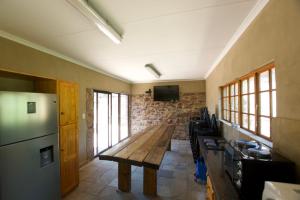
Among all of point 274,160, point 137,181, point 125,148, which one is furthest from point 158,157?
point 274,160

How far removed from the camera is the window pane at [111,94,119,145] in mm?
5686

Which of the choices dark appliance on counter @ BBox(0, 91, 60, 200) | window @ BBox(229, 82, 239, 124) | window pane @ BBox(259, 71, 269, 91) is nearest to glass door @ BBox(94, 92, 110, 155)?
dark appliance on counter @ BBox(0, 91, 60, 200)

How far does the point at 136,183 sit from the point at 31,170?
71.2 inches

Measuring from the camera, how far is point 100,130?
4.91 m

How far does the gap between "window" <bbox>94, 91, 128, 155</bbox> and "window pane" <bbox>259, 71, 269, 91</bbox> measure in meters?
3.96

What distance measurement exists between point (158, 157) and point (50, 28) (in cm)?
237

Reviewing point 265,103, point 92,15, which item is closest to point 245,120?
point 265,103

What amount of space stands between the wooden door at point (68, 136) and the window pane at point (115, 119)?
273 cm

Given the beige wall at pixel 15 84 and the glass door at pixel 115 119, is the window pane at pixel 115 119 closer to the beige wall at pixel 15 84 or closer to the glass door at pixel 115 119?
the glass door at pixel 115 119

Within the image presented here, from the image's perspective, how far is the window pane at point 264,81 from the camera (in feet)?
5.79

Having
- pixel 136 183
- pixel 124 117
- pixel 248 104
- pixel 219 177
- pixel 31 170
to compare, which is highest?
pixel 248 104

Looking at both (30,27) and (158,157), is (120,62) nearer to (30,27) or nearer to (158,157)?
(30,27)

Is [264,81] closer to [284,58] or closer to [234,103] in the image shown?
[284,58]

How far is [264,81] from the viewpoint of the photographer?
185 cm
